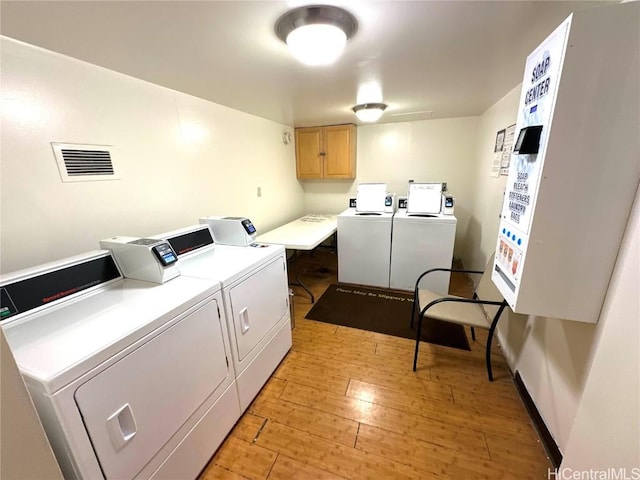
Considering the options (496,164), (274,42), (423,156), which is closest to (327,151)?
(423,156)

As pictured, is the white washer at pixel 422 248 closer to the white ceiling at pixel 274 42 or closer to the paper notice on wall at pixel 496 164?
the paper notice on wall at pixel 496 164

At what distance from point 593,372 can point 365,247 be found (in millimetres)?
2224

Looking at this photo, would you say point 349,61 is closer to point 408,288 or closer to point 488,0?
point 488,0

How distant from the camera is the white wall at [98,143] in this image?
123 cm

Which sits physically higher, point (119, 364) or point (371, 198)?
point (371, 198)

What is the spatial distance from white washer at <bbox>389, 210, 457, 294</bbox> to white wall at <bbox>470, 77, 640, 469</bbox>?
40.0 inches

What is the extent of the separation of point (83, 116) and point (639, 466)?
2765mm

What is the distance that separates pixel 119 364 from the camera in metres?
0.91

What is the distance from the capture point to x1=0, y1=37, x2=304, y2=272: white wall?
1.23m

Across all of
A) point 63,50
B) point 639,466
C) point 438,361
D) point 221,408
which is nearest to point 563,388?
point 639,466

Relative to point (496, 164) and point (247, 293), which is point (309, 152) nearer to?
point (496, 164)

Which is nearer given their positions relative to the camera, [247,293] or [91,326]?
[91,326]

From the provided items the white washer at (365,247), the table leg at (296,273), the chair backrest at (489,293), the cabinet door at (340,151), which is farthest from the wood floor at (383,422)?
the cabinet door at (340,151)

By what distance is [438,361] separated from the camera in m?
2.01
